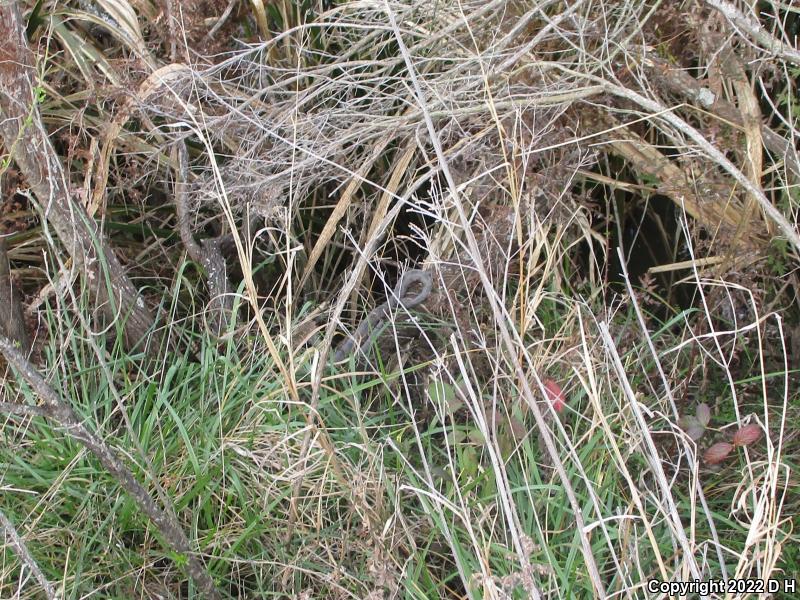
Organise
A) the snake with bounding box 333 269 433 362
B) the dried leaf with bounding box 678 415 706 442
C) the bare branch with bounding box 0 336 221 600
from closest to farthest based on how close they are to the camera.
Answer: the bare branch with bounding box 0 336 221 600
the dried leaf with bounding box 678 415 706 442
the snake with bounding box 333 269 433 362

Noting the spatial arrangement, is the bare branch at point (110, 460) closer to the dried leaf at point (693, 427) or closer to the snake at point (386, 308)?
the snake at point (386, 308)

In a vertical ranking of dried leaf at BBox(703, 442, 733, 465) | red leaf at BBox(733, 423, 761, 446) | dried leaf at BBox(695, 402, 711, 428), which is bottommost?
dried leaf at BBox(703, 442, 733, 465)

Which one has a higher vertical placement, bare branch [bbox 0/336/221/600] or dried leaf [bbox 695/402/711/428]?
bare branch [bbox 0/336/221/600]

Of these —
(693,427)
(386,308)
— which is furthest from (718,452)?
(386,308)

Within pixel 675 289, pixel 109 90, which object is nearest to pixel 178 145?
pixel 109 90

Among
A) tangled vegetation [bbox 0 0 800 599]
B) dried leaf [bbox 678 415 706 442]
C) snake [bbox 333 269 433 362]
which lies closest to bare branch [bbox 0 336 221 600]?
tangled vegetation [bbox 0 0 800 599]

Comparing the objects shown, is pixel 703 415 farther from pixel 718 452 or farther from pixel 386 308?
pixel 386 308

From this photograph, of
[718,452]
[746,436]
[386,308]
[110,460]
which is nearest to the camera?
[110,460]

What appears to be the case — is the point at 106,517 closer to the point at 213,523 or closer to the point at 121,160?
the point at 213,523

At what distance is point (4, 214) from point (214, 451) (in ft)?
3.15

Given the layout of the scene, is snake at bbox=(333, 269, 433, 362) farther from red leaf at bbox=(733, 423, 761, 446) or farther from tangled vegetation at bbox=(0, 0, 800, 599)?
red leaf at bbox=(733, 423, 761, 446)

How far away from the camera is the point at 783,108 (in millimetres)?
2357

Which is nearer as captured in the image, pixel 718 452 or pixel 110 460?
pixel 110 460

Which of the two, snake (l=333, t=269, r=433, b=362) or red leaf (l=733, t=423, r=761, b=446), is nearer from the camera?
red leaf (l=733, t=423, r=761, b=446)
